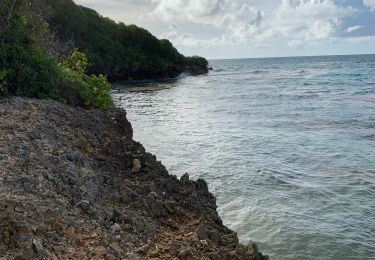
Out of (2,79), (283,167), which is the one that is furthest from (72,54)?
(283,167)

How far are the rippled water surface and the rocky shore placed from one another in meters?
2.61

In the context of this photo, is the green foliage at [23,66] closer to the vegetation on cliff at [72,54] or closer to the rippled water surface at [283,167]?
the vegetation on cliff at [72,54]

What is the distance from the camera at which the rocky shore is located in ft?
14.0

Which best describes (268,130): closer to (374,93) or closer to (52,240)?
(52,240)

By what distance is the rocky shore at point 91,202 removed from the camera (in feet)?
14.0

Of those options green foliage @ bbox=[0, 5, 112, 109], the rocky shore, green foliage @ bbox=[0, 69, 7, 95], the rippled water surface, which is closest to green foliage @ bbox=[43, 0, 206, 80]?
the rippled water surface

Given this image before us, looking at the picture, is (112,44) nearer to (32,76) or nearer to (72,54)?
(72,54)

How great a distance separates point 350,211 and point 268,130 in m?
10.6

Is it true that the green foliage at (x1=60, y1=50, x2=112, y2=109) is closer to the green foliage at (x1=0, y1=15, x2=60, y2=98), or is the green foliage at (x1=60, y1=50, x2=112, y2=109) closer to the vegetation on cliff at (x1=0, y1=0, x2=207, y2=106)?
the vegetation on cliff at (x1=0, y1=0, x2=207, y2=106)

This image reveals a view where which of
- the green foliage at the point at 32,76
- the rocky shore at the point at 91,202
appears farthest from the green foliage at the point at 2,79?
the rocky shore at the point at 91,202

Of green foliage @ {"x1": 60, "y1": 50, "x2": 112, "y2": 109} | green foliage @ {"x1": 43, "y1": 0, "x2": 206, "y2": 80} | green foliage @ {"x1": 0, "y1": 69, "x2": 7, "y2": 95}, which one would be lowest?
green foliage @ {"x1": 60, "y1": 50, "x2": 112, "y2": 109}

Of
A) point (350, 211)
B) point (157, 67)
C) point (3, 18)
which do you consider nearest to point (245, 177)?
point (350, 211)

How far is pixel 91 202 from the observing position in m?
5.28

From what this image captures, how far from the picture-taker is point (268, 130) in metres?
20.6
